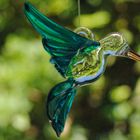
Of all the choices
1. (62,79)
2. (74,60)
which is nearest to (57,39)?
(74,60)

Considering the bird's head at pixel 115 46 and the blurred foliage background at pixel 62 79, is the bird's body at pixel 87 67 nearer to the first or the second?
the bird's head at pixel 115 46

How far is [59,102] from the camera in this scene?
2.75ft

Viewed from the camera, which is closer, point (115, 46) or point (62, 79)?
point (115, 46)

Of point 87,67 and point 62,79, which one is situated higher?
point 87,67

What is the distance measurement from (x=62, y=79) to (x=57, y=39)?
734 millimetres

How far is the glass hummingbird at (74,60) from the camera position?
0.82 m

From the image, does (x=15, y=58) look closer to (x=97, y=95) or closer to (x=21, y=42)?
(x=21, y=42)

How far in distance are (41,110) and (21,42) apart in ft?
0.78

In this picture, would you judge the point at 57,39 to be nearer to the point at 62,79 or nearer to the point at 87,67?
the point at 87,67

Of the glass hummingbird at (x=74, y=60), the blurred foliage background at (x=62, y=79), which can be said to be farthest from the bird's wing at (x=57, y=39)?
the blurred foliage background at (x=62, y=79)

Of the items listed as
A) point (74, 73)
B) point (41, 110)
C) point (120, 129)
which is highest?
point (74, 73)

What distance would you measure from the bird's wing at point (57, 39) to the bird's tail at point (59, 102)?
2 cm

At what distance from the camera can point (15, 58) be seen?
153 cm

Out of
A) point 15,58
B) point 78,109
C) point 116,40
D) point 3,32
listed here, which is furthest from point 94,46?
point 78,109
